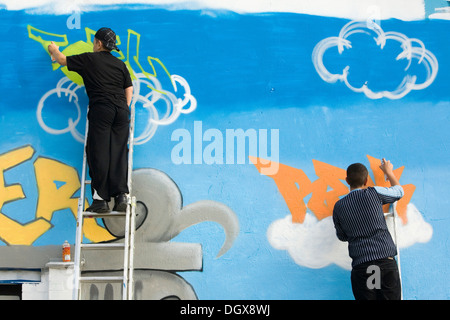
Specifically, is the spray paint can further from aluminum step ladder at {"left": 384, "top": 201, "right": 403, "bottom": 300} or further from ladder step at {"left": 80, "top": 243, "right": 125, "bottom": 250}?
aluminum step ladder at {"left": 384, "top": 201, "right": 403, "bottom": 300}

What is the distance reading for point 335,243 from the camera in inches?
248

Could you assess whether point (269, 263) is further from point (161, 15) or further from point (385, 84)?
point (161, 15)

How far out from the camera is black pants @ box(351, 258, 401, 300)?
552cm

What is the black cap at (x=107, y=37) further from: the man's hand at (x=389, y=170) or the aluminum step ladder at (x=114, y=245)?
the man's hand at (x=389, y=170)

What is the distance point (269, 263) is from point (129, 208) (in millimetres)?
1426

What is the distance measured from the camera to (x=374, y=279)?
5.56m

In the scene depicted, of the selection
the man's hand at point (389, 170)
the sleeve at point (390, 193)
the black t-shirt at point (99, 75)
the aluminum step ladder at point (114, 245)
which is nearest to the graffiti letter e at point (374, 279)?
the sleeve at point (390, 193)

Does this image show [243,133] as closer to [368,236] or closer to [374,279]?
[368,236]

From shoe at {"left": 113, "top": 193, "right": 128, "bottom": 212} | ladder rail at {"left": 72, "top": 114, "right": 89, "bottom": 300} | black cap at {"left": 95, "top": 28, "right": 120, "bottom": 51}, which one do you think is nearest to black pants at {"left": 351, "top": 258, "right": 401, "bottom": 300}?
shoe at {"left": 113, "top": 193, "right": 128, "bottom": 212}

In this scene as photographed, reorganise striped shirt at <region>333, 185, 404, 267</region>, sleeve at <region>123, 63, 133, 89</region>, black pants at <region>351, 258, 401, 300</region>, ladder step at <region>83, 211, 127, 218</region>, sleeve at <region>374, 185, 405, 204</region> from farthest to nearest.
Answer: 1. sleeve at <region>123, 63, 133, 89</region>
2. ladder step at <region>83, 211, 127, 218</region>
3. sleeve at <region>374, 185, 405, 204</region>
4. striped shirt at <region>333, 185, 404, 267</region>
5. black pants at <region>351, 258, 401, 300</region>

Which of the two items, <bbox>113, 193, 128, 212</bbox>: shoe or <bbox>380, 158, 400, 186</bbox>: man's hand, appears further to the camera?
<bbox>380, 158, 400, 186</bbox>: man's hand

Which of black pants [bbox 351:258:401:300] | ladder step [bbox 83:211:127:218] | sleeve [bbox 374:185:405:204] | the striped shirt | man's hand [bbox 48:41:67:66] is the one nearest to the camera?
black pants [bbox 351:258:401:300]

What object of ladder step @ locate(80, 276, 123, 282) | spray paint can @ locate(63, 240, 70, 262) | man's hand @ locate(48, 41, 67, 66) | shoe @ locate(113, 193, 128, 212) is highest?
man's hand @ locate(48, 41, 67, 66)
